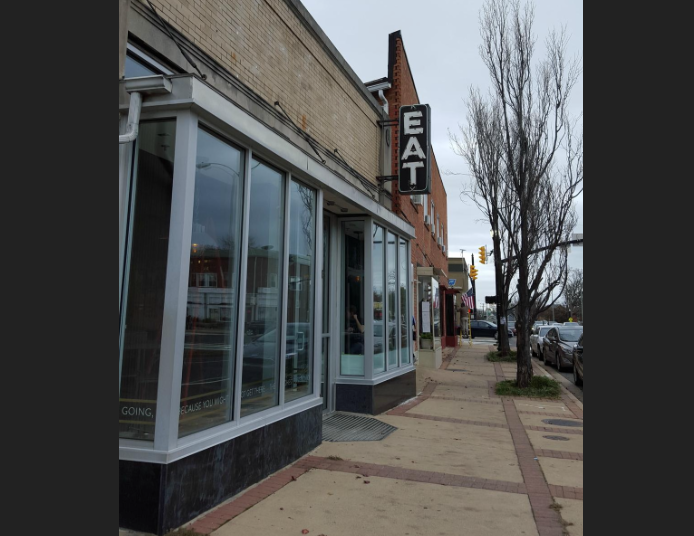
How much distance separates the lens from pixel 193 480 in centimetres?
417

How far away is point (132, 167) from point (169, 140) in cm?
38

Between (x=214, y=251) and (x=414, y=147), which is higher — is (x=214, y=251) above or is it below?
below

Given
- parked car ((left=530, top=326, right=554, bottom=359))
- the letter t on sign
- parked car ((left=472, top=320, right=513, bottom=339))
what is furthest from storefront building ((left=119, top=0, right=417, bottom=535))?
parked car ((left=472, top=320, right=513, bottom=339))

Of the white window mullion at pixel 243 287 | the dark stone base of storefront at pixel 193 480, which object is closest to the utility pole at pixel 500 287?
the white window mullion at pixel 243 287

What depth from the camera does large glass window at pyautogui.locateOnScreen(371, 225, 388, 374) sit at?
9.27m

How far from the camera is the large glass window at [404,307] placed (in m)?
10.9

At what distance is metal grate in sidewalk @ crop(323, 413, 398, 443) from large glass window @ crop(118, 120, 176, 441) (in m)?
3.34

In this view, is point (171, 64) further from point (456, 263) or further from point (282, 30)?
point (456, 263)

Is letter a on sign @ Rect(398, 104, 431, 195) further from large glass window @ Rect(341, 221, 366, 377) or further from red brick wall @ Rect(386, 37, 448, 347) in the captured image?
large glass window @ Rect(341, 221, 366, 377)

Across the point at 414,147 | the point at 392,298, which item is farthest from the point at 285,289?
the point at 414,147

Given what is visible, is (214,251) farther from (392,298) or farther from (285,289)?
(392,298)

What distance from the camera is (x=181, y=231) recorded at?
13.8 feet

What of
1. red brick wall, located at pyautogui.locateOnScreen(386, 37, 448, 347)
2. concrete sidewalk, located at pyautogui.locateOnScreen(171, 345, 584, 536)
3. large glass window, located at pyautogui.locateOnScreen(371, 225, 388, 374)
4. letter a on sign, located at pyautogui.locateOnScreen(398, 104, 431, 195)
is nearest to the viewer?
concrete sidewalk, located at pyautogui.locateOnScreen(171, 345, 584, 536)

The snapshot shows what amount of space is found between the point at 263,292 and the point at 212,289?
36.9 inches
